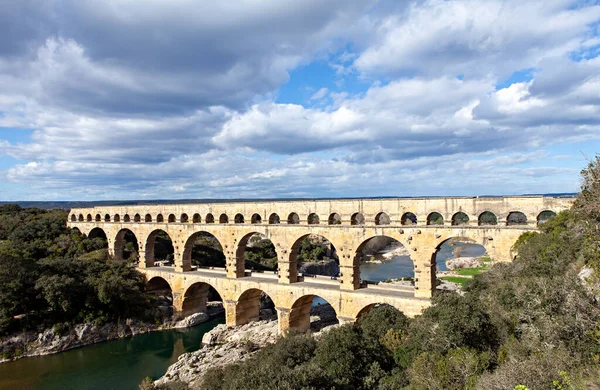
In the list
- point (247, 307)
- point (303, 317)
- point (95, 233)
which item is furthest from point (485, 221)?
point (95, 233)

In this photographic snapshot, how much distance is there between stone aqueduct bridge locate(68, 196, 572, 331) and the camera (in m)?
17.1

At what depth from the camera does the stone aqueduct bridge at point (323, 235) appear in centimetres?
1706

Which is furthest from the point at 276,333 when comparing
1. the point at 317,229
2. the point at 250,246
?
the point at 250,246

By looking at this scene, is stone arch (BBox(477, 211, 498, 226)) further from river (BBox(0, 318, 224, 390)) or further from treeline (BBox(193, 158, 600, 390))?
river (BBox(0, 318, 224, 390))

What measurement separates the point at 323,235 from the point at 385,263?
31.7m

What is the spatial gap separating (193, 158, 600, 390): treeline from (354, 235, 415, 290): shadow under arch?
54.4 feet

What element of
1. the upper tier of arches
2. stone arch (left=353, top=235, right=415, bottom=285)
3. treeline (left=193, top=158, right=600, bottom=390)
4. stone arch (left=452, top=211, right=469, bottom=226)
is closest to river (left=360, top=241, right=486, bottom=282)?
stone arch (left=353, top=235, right=415, bottom=285)

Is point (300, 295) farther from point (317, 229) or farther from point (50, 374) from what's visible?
point (50, 374)

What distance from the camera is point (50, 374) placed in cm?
1920

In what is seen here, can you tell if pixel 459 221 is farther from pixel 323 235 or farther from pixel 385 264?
pixel 385 264

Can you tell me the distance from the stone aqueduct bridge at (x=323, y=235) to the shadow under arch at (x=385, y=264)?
1134 centimetres

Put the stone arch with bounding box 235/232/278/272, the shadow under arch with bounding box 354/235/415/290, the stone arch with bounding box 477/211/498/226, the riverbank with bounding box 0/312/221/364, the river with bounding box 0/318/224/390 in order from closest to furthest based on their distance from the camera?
the stone arch with bounding box 477/211/498/226 → the river with bounding box 0/318/224/390 → the riverbank with bounding box 0/312/221/364 → the shadow under arch with bounding box 354/235/415/290 → the stone arch with bounding box 235/232/278/272

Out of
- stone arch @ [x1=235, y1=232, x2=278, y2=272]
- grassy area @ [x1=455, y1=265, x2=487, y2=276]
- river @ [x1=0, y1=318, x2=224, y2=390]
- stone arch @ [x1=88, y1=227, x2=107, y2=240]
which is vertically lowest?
river @ [x1=0, y1=318, x2=224, y2=390]

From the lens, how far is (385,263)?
164 ft
